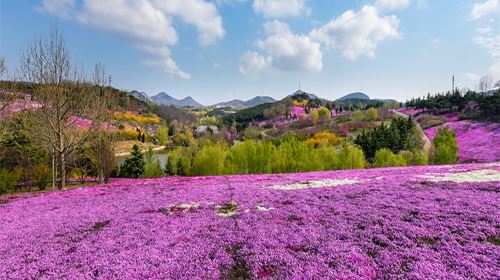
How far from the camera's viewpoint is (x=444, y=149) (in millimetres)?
41781

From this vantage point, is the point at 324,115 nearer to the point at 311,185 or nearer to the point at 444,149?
the point at 444,149

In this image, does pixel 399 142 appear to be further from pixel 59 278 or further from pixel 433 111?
pixel 59 278

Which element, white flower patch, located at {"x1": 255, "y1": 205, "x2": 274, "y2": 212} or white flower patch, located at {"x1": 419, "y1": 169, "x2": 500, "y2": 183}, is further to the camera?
white flower patch, located at {"x1": 419, "y1": 169, "x2": 500, "y2": 183}

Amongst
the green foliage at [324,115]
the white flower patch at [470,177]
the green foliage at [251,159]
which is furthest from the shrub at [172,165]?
the green foliage at [324,115]

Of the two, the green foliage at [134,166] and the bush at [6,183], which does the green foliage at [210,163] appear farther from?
the bush at [6,183]

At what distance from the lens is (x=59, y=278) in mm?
7586

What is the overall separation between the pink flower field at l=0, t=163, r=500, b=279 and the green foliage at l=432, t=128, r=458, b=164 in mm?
29725

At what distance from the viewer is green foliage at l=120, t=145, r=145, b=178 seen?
4459 cm

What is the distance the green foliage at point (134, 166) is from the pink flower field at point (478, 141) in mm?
54437

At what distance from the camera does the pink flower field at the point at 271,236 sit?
740 cm

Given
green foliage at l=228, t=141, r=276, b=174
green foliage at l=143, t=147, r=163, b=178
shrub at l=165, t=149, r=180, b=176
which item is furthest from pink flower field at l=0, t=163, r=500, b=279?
shrub at l=165, t=149, r=180, b=176

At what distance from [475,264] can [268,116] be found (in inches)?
7276

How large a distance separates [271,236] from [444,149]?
139ft

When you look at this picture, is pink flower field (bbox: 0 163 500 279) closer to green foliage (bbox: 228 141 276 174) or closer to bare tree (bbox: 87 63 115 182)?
bare tree (bbox: 87 63 115 182)
